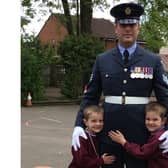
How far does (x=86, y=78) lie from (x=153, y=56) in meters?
18.3

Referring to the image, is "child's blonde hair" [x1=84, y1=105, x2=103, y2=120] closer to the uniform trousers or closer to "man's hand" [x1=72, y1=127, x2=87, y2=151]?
"man's hand" [x1=72, y1=127, x2=87, y2=151]

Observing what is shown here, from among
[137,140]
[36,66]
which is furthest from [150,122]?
[36,66]

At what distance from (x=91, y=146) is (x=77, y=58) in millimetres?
17553

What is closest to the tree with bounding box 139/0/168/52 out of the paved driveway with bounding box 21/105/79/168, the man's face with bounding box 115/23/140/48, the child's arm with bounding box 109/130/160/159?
the paved driveway with bounding box 21/105/79/168

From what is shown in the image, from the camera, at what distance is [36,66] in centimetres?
1988

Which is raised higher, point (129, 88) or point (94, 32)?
point (94, 32)

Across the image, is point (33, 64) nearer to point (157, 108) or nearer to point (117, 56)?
point (117, 56)

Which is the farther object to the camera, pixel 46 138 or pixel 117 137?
pixel 46 138

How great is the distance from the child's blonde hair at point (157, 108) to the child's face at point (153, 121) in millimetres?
19

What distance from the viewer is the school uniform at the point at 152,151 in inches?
116

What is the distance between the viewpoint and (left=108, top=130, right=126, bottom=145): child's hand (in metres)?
2.97

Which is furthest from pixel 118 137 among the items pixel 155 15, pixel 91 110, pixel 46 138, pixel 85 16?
pixel 85 16

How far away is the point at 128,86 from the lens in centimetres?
306
